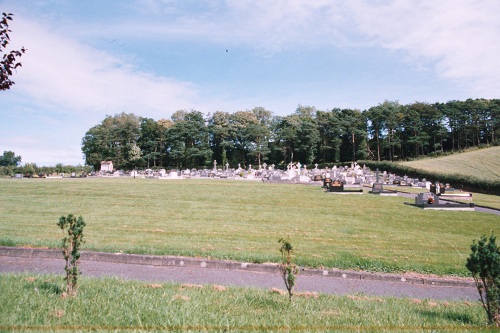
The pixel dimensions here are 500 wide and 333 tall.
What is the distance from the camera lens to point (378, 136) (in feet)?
291

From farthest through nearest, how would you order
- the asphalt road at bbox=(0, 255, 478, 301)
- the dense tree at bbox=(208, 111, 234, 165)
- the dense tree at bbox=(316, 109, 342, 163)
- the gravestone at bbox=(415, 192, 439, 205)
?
the dense tree at bbox=(208, 111, 234, 165)
the dense tree at bbox=(316, 109, 342, 163)
the gravestone at bbox=(415, 192, 439, 205)
the asphalt road at bbox=(0, 255, 478, 301)

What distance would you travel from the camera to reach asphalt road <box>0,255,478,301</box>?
7.18 metres

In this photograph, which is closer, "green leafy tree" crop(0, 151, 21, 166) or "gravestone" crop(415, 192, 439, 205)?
"gravestone" crop(415, 192, 439, 205)

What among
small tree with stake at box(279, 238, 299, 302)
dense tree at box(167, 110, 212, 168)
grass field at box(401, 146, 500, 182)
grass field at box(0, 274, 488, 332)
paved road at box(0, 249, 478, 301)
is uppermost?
dense tree at box(167, 110, 212, 168)

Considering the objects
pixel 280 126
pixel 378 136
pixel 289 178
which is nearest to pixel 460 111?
pixel 378 136

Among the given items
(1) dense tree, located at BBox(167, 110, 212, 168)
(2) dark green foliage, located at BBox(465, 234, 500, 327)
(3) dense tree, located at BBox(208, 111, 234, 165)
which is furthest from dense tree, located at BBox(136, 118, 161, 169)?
(2) dark green foliage, located at BBox(465, 234, 500, 327)

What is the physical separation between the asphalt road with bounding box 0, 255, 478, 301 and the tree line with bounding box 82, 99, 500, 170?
78.1 m

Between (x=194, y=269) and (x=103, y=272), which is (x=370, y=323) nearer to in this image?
(x=194, y=269)

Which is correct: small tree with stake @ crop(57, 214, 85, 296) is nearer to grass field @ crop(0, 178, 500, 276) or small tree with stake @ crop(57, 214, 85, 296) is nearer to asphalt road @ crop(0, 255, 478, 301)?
asphalt road @ crop(0, 255, 478, 301)

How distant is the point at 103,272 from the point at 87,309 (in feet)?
11.5

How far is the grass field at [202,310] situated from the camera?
4.03 meters

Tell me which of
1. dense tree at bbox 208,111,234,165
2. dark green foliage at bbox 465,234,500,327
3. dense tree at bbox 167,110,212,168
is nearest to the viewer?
dark green foliage at bbox 465,234,500,327

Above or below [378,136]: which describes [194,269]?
below

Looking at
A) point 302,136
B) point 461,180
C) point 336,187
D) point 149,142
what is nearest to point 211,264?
point 336,187
